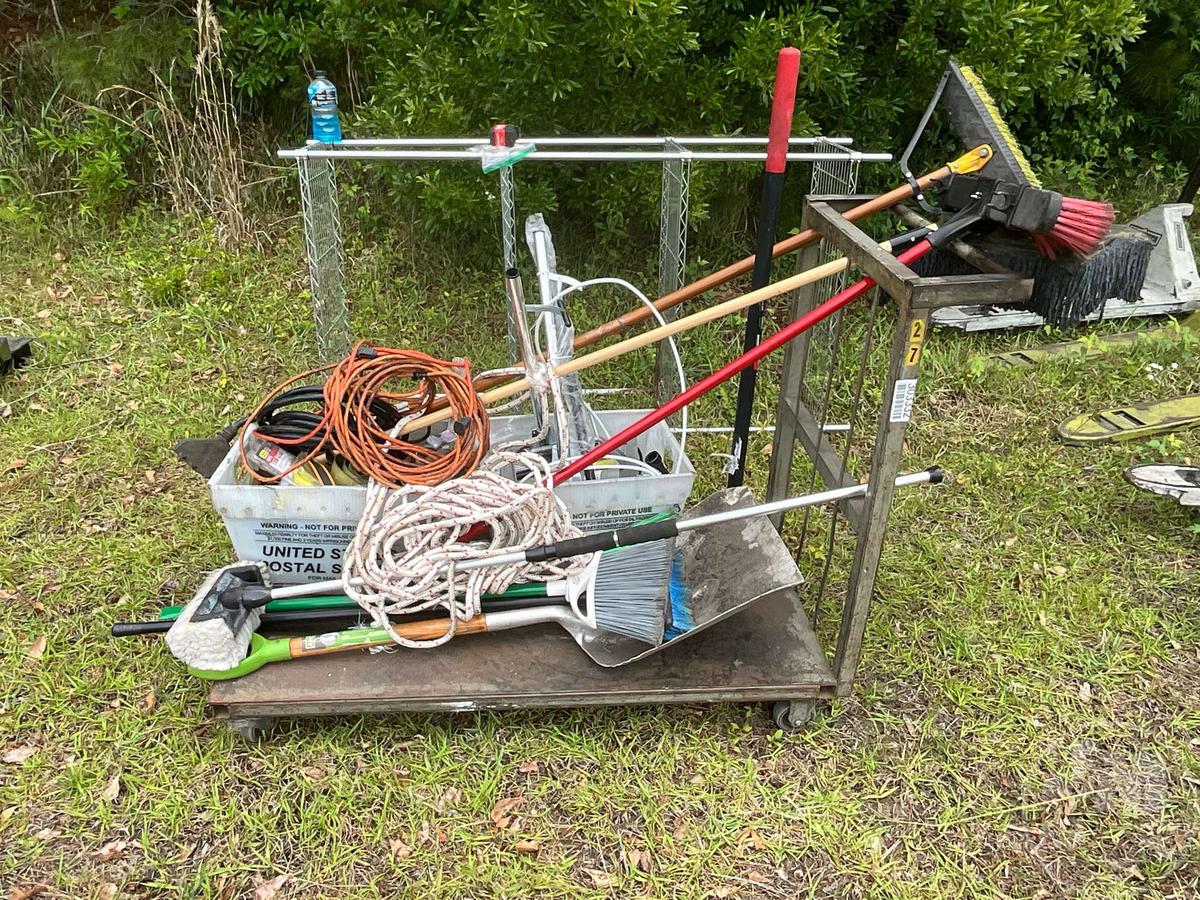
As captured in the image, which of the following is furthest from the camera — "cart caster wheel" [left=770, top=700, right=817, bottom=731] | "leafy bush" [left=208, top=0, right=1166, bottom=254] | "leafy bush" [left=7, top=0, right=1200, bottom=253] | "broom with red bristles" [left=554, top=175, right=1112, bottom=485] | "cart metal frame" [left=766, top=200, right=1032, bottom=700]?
"leafy bush" [left=7, top=0, right=1200, bottom=253]

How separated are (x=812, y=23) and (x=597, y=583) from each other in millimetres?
2936

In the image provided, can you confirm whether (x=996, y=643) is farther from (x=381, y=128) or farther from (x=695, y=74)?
(x=381, y=128)

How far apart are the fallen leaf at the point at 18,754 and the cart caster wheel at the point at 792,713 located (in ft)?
6.74

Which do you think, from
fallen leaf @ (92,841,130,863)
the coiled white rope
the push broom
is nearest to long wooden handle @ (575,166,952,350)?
the coiled white rope

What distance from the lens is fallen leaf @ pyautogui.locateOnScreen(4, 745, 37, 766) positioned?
2.42 m

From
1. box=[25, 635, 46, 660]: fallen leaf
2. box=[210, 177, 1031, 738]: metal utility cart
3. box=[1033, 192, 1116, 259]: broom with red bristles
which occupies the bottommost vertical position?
box=[25, 635, 46, 660]: fallen leaf

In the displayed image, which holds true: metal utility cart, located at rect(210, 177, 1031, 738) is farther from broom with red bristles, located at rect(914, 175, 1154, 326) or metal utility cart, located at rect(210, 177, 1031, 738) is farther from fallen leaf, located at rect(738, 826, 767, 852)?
fallen leaf, located at rect(738, 826, 767, 852)

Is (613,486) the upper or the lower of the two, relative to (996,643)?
upper

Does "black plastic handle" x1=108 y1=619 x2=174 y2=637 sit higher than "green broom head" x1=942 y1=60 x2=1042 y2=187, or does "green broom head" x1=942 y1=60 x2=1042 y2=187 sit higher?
"green broom head" x1=942 y1=60 x2=1042 y2=187

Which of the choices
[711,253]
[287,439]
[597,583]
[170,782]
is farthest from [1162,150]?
[170,782]

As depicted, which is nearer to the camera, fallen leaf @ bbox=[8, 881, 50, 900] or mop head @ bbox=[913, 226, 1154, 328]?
fallen leaf @ bbox=[8, 881, 50, 900]

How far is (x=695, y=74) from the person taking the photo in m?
4.20

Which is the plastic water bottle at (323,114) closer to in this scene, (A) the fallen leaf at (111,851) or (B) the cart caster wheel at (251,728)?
(B) the cart caster wheel at (251,728)

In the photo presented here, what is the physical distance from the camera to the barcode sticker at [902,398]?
2098mm
